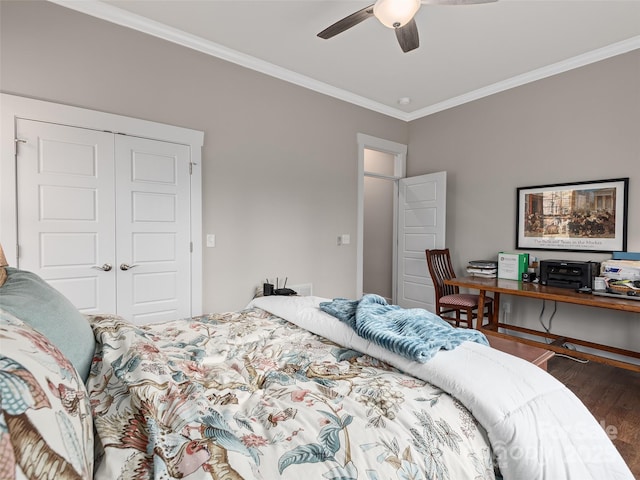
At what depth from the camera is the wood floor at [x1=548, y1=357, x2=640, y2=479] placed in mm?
1952

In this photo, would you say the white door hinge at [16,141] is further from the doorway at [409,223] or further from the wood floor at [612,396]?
the wood floor at [612,396]

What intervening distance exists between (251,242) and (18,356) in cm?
298

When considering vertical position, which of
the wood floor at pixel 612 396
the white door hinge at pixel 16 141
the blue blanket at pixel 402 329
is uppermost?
the white door hinge at pixel 16 141

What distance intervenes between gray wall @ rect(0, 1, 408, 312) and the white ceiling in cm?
18

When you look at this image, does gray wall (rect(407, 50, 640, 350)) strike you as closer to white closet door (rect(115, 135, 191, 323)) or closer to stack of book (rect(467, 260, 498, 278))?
stack of book (rect(467, 260, 498, 278))

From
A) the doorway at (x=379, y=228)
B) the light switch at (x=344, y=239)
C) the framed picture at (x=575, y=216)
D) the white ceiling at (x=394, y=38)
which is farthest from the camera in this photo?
the doorway at (x=379, y=228)

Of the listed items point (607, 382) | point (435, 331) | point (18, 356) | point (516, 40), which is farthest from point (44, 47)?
point (607, 382)

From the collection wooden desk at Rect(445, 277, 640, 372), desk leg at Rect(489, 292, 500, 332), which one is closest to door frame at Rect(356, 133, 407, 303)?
Answer: wooden desk at Rect(445, 277, 640, 372)

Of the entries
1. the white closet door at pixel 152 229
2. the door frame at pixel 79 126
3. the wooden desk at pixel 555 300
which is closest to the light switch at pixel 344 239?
the wooden desk at pixel 555 300

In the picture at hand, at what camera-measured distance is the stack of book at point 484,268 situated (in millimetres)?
3758

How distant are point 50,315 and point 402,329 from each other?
47.6 inches

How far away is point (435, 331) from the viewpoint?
4.42ft

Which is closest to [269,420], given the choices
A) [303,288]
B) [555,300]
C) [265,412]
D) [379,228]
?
[265,412]

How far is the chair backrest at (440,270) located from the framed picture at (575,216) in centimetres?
78
